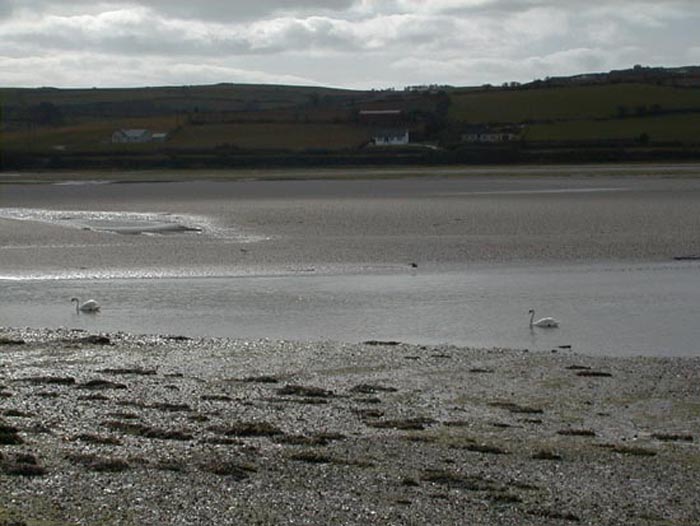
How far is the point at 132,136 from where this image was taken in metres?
76.2

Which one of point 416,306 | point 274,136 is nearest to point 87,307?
point 416,306

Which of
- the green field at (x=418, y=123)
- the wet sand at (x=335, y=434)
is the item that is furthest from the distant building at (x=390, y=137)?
the wet sand at (x=335, y=434)

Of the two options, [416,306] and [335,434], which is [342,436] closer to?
[335,434]

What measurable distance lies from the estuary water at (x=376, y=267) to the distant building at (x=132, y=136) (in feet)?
111

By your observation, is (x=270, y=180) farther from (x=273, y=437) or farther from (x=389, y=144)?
(x=273, y=437)

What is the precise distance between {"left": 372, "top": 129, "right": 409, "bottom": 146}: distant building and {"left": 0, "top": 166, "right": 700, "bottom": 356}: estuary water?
2941 cm

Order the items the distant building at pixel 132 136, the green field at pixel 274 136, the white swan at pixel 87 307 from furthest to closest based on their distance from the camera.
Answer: the distant building at pixel 132 136, the green field at pixel 274 136, the white swan at pixel 87 307

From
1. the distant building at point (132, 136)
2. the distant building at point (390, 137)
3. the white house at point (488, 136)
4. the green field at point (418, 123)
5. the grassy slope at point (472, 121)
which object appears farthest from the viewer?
the distant building at point (132, 136)

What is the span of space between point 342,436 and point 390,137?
208ft

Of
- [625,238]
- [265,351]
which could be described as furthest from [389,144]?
[265,351]

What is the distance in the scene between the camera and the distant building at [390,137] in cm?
7082

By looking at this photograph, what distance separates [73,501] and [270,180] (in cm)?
4672

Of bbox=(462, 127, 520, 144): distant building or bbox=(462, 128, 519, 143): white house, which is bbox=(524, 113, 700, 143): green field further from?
bbox=(462, 128, 519, 143): white house

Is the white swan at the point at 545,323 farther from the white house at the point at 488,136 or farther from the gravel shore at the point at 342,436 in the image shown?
the white house at the point at 488,136
